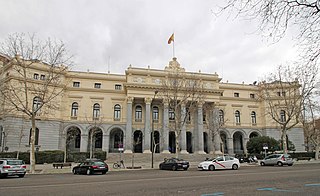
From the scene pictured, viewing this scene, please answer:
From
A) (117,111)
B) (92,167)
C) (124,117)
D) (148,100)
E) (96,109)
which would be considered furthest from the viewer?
(117,111)

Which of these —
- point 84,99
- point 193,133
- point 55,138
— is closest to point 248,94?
point 193,133

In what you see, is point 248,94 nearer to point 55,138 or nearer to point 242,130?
point 242,130

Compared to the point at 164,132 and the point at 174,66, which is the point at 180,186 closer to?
the point at 164,132

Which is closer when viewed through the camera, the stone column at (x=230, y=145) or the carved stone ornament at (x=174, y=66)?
the carved stone ornament at (x=174, y=66)

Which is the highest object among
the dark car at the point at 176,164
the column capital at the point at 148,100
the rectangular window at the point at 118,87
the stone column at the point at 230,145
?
the rectangular window at the point at 118,87

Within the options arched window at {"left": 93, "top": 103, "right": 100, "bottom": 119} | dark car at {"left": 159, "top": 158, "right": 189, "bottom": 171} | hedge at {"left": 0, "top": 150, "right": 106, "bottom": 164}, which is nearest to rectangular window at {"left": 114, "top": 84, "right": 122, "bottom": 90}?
arched window at {"left": 93, "top": 103, "right": 100, "bottom": 119}

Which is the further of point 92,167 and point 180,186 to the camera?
point 92,167

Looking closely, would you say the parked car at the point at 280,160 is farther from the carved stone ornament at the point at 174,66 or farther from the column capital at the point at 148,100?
the carved stone ornament at the point at 174,66

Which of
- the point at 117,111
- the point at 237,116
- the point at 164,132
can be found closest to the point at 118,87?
the point at 117,111

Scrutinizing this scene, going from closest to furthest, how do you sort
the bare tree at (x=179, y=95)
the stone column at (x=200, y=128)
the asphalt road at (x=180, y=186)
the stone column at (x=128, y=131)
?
the asphalt road at (x=180, y=186)
the bare tree at (x=179, y=95)
the stone column at (x=128, y=131)
the stone column at (x=200, y=128)

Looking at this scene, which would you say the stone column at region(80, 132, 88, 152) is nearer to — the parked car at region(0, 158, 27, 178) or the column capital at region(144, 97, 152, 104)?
the column capital at region(144, 97, 152, 104)

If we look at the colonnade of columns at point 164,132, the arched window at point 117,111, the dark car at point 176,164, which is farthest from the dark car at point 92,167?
the arched window at point 117,111

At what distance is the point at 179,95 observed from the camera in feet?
138

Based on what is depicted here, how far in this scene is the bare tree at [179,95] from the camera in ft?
108
